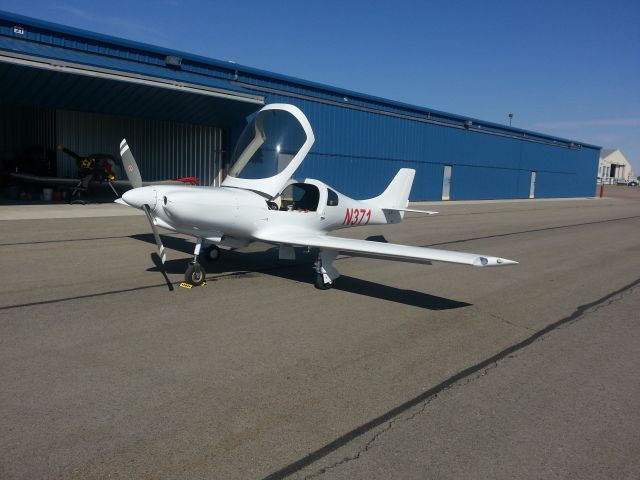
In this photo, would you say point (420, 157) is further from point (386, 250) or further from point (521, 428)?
point (521, 428)

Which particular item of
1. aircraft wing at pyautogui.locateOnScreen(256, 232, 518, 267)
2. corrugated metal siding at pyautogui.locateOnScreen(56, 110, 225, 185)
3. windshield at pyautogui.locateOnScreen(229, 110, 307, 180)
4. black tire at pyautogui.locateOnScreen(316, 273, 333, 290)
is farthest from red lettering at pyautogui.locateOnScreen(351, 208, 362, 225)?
corrugated metal siding at pyautogui.locateOnScreen(56, 110, 225, 185)

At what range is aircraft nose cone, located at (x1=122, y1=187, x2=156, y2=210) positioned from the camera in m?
7.38

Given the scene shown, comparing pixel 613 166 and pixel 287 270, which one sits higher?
pixel 613 166

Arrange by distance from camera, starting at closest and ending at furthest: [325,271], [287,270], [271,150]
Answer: [325,271] → [271,150] → [287,270]

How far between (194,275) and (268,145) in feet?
8.94

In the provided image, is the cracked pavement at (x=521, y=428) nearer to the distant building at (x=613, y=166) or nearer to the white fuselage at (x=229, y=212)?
the white fuselage at (x=229, y=212)

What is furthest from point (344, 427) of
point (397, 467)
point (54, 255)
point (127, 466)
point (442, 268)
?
point (54, 255)

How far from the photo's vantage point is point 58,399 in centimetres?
392

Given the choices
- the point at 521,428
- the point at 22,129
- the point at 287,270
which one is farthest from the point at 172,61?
the point at 521,428

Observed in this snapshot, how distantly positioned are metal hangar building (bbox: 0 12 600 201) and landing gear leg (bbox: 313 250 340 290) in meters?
12.3

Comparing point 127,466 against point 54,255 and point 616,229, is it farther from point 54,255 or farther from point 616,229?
point 616,229

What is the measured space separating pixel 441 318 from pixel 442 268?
12.1 ft

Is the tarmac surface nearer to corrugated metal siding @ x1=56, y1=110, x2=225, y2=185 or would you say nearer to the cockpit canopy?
the cockpit canopy

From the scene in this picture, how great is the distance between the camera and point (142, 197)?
741 centimetres
